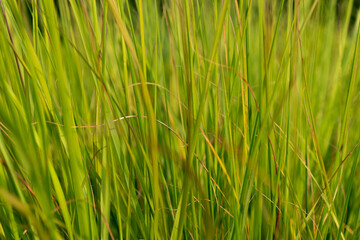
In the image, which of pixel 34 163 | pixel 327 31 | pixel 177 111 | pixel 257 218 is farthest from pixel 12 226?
pixel 327 31

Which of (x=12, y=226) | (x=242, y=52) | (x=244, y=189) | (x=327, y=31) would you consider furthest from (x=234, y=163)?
(x=327, y=31)

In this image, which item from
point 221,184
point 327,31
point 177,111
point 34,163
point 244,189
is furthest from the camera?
point 327,31

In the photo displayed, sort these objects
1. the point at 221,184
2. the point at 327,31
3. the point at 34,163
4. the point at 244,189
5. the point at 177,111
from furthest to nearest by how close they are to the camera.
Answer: the point at 327,31, the point at 177,111, the point at 221,184, the point at 244,189, the point at 34,163

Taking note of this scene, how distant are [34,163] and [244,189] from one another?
0.25m

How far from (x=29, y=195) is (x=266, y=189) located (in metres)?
0.37

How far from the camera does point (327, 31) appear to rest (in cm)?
123

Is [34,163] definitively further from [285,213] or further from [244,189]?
[285,213]

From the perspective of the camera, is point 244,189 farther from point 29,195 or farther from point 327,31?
point 327,31

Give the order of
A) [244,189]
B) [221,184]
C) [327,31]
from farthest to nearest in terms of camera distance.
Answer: [327,31] < [221,184] < [244,189]

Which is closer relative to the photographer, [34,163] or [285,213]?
[34,163]

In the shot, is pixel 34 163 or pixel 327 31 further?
pixel 327 31

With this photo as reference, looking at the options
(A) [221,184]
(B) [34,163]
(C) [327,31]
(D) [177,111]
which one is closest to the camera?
(B) [34,163]

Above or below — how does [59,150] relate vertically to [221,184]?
above

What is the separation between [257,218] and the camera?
483 mm
